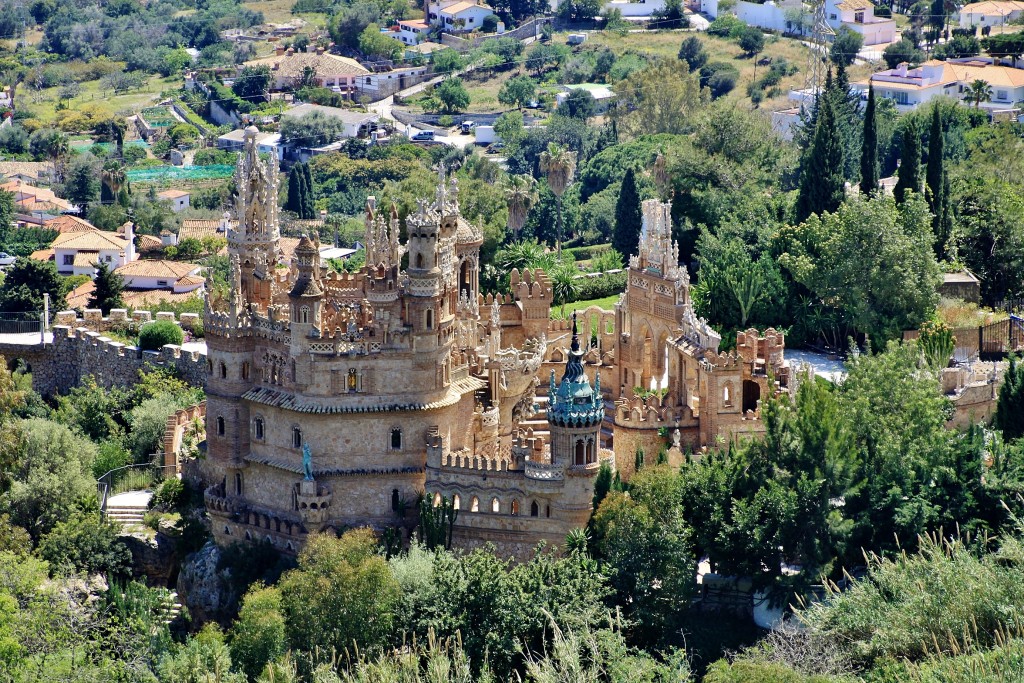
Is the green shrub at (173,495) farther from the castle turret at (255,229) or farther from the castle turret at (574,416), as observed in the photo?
the castle turret at (574,416)

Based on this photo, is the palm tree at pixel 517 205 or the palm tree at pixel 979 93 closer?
the palm tree at pixel 517 205

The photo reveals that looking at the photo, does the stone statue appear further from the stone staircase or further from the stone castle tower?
the stone staircase

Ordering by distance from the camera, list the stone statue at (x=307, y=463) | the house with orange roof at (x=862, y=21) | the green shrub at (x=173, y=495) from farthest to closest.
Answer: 1. the house with orange roof at (x=862, y=21)
2. the green shrub at (x=173, y=495)
3. the stone statue at (x=307, y=463)

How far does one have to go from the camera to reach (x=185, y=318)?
89250mm

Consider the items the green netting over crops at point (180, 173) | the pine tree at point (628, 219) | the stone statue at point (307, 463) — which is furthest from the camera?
the green netting over crops at point (180, 173)

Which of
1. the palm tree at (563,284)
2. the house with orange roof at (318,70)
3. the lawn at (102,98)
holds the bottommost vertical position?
the lawn at (102,98)

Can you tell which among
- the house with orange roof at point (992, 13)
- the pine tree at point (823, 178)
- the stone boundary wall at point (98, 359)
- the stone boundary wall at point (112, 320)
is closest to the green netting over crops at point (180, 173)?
the house with orange roof at point (992, 13)

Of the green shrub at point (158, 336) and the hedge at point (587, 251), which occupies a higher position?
the green shrub at point (158, 336)

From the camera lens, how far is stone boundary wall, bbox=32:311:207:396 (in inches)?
3243

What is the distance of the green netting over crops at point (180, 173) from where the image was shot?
6083 inches

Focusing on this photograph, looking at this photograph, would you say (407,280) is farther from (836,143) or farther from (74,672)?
(836,143)

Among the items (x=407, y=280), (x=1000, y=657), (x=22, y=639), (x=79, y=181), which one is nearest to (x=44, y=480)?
(x=22, y=639)

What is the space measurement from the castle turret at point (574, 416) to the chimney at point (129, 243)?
53.2 meters

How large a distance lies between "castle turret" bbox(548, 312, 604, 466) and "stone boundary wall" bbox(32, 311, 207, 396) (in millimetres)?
24650
